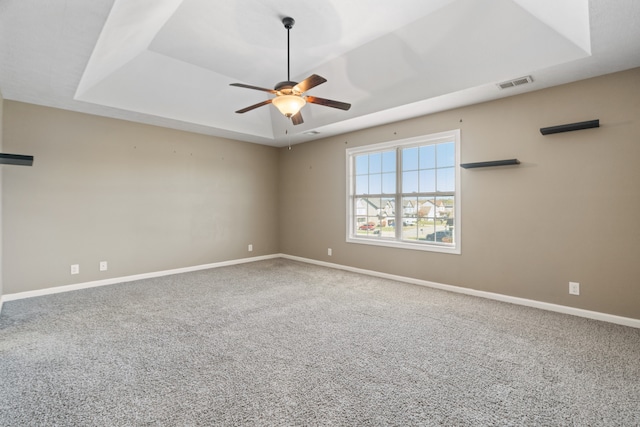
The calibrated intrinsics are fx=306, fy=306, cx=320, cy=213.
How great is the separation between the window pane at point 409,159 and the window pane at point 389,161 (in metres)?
0.19

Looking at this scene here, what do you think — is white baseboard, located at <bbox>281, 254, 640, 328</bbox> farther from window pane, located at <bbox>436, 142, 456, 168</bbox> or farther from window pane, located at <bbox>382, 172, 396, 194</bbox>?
window pane, located at <bbox>436, 142, 456, 168</bbox>

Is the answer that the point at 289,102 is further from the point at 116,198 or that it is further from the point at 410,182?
the point at 116,198

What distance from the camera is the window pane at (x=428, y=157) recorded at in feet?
15.4

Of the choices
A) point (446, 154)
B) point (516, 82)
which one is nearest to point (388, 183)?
point (446, 154)

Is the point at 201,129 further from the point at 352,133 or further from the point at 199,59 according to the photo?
the point at 352,133

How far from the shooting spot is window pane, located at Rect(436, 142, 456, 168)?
446cm

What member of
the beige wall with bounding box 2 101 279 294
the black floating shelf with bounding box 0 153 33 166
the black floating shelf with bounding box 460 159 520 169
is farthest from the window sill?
the black floating shelf with bounding box 0 153 33 166

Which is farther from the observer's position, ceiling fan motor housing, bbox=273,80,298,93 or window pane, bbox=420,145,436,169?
window pane, bbox=420,145,436,169

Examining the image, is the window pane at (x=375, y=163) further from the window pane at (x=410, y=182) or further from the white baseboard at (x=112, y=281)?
the white baseboard at (x=112, y=281)

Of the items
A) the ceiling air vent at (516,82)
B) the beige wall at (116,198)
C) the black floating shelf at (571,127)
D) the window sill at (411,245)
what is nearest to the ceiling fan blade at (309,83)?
the ceiling air vent at (516,82)

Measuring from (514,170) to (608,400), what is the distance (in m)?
2.64

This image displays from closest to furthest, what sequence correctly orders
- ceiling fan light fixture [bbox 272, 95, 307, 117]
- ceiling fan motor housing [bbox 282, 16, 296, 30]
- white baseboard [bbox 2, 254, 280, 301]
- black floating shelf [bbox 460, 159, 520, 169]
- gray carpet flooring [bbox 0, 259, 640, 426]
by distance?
gray carpet flooring [bbox 0, 259, 640, 426] < ceiling fan light fixture [bbox 272, 95, 307, 117] < ceiling fan motor housing [bbox 282, 16, 296, 30] < black floating shelf [bbox 460, 159, 520, 169] < white baseboard [bbox 2, 254, 280, 301]

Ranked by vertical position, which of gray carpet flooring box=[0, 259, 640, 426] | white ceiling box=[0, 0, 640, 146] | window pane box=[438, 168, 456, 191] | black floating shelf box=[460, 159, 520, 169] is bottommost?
gray carpet flooring box=[0, 259, 640, 426]

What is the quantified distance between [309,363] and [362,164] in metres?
4.03
